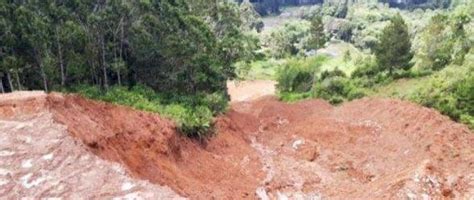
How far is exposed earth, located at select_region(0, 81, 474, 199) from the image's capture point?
39.5 feet

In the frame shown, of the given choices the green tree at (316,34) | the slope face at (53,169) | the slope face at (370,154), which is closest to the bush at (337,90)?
the slope face at (370,154)

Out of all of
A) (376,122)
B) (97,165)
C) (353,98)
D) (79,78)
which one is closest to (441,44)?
(353,98)

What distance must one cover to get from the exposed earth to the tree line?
3566 mm

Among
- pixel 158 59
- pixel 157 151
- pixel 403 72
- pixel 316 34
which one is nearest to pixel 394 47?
pixel 403 72

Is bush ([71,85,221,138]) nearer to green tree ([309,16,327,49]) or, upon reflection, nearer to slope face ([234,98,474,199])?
slope face ([234,98,474,199])

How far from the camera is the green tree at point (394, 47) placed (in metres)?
41.0

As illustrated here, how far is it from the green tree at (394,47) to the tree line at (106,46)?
15.1 m

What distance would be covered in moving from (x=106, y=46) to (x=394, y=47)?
76.8 feet

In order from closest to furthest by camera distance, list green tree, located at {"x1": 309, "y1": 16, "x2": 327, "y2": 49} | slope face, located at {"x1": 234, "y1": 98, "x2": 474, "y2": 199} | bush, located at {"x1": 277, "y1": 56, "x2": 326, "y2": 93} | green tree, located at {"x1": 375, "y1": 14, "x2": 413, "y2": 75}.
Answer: slope face, located at {"x1": 234, "y1": 98, "x2": 474, "y2": 199} < green tree, located at {"x1": 375, "y1": 14, "x2": 413, "y2": 75} < bush, located at {"x1": 277, "y1": 56, "x2": 326, "y2": 93} < green tree, located at {"x1": 309, "y1": 16, "x2": 327, "y2": 49}

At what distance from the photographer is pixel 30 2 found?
2208cm

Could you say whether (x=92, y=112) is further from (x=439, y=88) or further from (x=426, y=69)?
(x=426, y=69)

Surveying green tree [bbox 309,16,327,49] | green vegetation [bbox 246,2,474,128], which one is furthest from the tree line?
green tree [bbox 309,16,327,49]

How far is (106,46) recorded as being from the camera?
2562 cm

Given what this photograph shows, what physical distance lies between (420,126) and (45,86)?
15.4m
